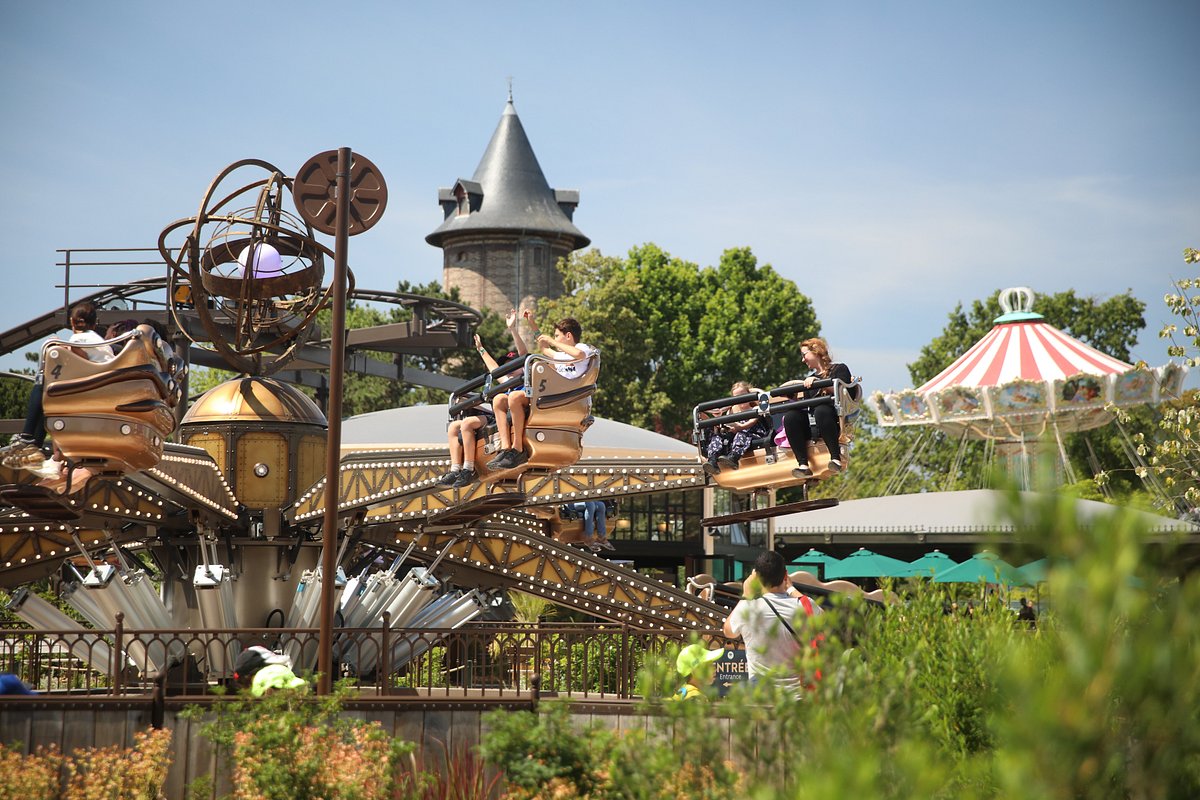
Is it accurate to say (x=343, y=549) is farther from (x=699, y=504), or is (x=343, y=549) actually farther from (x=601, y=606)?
(x=699, y=504)

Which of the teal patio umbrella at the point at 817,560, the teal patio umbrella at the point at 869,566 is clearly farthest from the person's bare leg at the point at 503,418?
the teal patio umbrella at the point at 817,560

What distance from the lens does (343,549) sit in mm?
18609

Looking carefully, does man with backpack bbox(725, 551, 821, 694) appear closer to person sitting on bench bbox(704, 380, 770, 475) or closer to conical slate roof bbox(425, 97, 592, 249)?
person sitting on bench bbox(704, 380, 770, 475)

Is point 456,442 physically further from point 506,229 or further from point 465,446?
point 506,229

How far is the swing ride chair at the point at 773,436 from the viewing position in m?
12.8

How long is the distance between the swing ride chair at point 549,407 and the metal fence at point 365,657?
182cm

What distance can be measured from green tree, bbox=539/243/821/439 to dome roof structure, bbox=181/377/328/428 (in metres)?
36.8

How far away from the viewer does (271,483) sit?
17.6m

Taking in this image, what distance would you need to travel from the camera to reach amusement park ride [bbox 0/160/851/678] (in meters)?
12.7

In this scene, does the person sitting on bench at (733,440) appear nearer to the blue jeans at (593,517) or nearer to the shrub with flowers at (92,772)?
the shrub with flowers at (92,772)

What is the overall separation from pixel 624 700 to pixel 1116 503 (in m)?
8.59

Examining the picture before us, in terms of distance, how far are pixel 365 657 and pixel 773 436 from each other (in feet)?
22.1

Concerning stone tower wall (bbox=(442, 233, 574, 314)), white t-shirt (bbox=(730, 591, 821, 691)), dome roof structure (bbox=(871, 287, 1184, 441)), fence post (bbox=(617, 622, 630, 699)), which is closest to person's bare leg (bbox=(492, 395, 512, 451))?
fence post (bbox=(617, 622, 630, 699))

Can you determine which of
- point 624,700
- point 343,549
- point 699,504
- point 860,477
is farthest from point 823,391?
point 860,477
